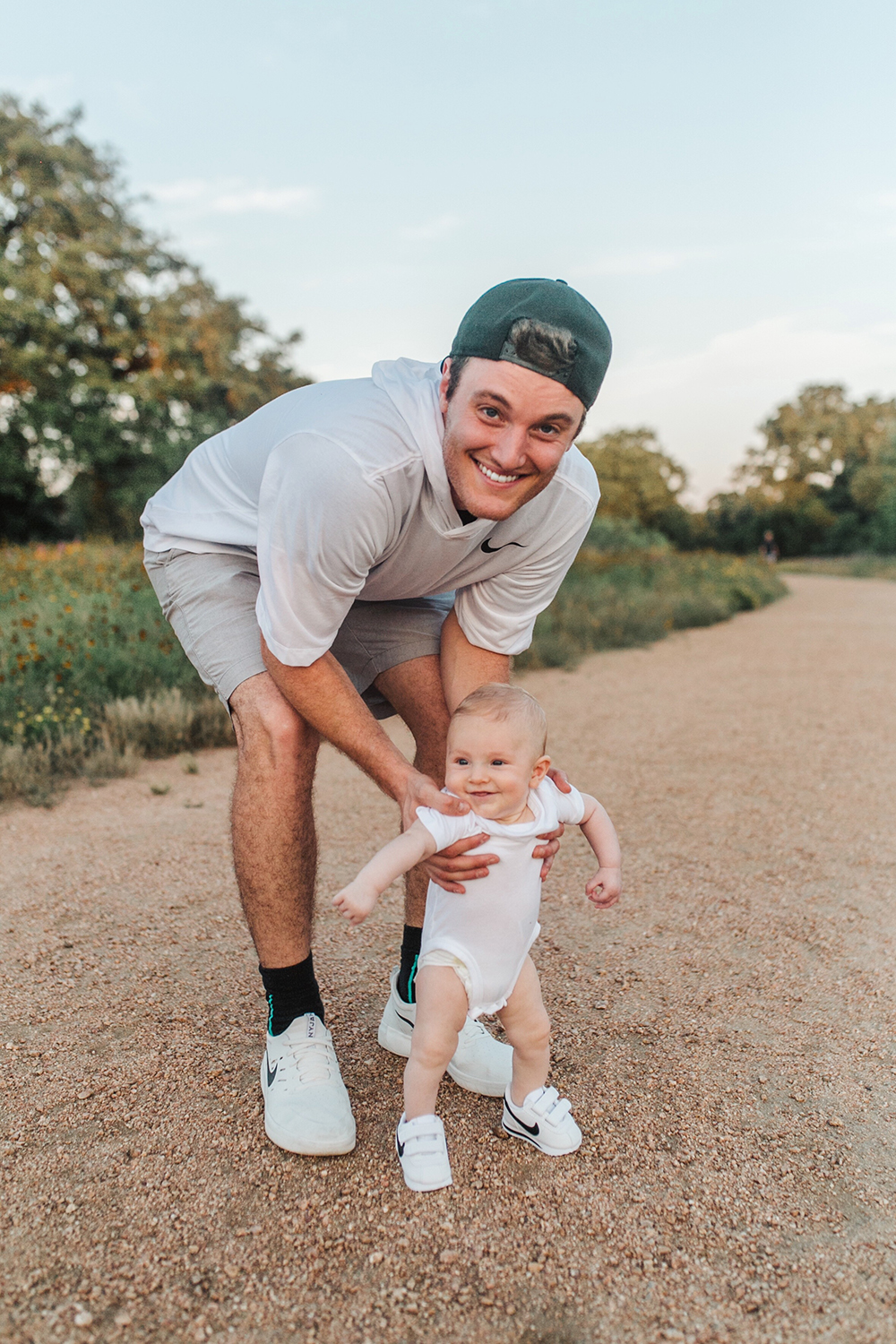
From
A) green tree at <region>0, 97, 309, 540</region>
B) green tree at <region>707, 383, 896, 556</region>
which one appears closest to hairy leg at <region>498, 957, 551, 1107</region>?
green tree at <region>0, 97, 309, 540</region>

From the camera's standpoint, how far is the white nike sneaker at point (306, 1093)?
80.4 inches

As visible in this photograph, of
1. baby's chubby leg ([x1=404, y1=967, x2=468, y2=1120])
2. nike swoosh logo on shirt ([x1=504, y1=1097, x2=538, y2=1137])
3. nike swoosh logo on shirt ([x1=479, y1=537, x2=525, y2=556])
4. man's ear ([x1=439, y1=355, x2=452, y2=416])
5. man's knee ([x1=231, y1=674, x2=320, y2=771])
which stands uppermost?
man's ear ([x1=439, y1=355, x2=452, y2=416])

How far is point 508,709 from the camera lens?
2.03m

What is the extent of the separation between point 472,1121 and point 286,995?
0.53m

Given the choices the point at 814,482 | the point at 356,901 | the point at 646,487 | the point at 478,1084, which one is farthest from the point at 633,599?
the point at 814,482

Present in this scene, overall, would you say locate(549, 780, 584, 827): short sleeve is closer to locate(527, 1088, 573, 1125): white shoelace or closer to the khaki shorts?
locate(527, 1088, 573, 1125): white shoelace

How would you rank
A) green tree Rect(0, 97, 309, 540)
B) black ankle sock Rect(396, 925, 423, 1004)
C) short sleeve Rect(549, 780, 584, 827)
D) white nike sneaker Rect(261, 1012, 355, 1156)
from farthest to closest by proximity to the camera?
green tree Rect(0, 97, 309, 540)
black ankle sock Rect(396, 925, 423, 1004)
short sleeve Rect(549, 780, 584, 827)
white nike sneaker Rect(261, 1012, 355, 1156)

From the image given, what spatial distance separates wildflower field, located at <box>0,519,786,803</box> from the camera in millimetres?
5160

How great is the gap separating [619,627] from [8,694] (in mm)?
7020

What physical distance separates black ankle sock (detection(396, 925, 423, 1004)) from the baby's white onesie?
562mm

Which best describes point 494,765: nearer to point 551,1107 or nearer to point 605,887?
point 605,887

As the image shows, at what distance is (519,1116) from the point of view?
6.91ft

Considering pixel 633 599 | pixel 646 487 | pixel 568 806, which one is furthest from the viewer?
pixel 646 487

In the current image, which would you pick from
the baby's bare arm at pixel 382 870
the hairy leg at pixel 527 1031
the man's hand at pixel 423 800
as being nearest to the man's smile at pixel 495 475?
the man's hand at pixel 423 800
